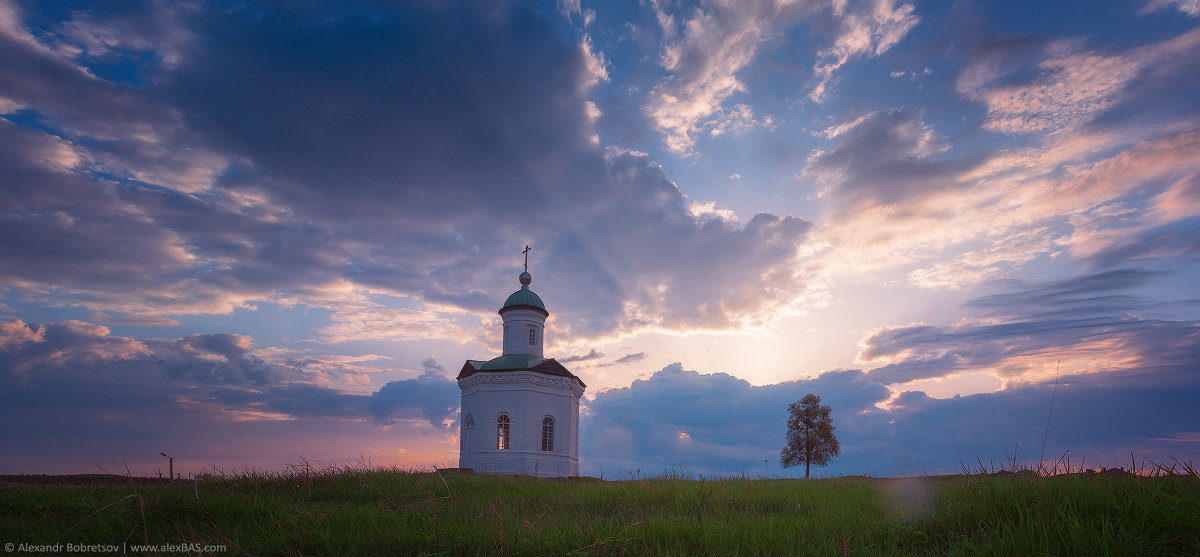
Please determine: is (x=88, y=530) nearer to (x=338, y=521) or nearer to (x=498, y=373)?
(x=338, y=521)

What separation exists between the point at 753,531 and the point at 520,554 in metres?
2.34

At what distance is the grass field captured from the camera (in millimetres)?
5000

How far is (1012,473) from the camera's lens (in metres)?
7.07

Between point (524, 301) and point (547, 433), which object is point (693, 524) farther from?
point (524, 301)

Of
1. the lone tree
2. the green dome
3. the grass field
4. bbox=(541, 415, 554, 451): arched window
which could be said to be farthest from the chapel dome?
the grass field

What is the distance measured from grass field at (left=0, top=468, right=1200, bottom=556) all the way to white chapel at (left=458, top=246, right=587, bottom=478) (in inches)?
1000

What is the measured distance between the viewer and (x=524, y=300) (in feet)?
125

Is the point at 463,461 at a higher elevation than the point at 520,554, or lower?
lower

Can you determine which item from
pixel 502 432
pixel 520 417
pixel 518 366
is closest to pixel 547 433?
pixel 520 417

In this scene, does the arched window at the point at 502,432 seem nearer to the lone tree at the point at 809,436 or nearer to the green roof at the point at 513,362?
the green roof at the point at 513,362

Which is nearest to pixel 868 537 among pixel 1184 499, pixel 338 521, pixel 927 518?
pixel 927 518

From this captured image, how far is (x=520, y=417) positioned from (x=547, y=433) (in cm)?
208

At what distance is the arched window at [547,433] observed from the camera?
112 ft

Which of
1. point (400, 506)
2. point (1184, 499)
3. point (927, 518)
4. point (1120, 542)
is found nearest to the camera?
point (1120, 542)
